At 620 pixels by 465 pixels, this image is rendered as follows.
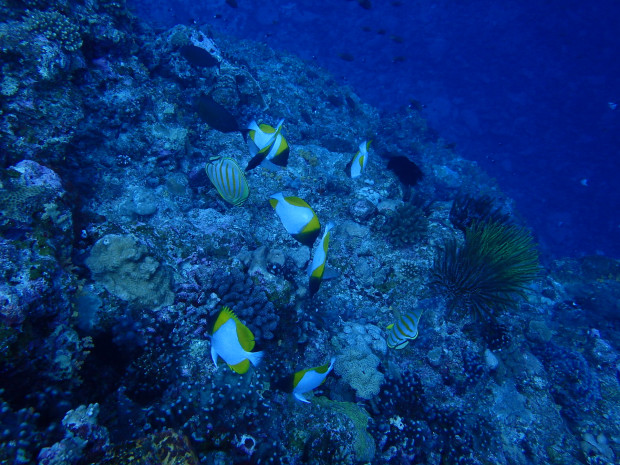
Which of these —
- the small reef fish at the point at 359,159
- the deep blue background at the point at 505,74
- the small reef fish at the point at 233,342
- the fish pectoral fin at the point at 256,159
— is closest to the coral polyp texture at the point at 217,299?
the small reef fish at the point at 233,342

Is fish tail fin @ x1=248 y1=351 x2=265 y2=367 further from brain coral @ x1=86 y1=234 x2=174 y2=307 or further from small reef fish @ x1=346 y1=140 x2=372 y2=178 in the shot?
small reef fish @ x1=346 y1=140 x2=372 y2=178

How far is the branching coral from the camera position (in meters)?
4.37

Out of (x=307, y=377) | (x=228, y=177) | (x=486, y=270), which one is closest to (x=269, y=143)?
(x=228, y=177)

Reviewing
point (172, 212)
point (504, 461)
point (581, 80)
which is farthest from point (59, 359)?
point (581, 80)

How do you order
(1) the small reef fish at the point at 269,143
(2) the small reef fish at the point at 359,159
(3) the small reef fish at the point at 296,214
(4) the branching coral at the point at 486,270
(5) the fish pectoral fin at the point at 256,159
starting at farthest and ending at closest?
(4) the branching coral at the point at 486,270, (2) the small reef fish at the point at 359,159, (1) the small reef fish at the point at 269,143, (5) the fish pectoral fin at the point at 256,159, (3) the small reef fish at the point at 296,214

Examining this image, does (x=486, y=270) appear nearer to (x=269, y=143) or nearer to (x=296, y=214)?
(x=296, y=214)

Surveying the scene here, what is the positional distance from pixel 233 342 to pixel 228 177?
1.76 meters

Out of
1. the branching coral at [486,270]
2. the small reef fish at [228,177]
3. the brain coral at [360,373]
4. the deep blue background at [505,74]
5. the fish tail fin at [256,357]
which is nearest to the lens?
the fish tail fin at [256,357]

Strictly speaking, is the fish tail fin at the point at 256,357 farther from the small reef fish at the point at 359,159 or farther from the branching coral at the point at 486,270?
the branching coral at the point at 486,270

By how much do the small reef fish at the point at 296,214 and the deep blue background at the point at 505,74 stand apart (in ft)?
99.8

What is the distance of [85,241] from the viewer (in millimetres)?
3270

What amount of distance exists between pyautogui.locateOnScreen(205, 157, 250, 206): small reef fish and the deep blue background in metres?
29.8

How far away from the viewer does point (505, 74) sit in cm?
3962

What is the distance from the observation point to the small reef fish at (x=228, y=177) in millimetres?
3037
